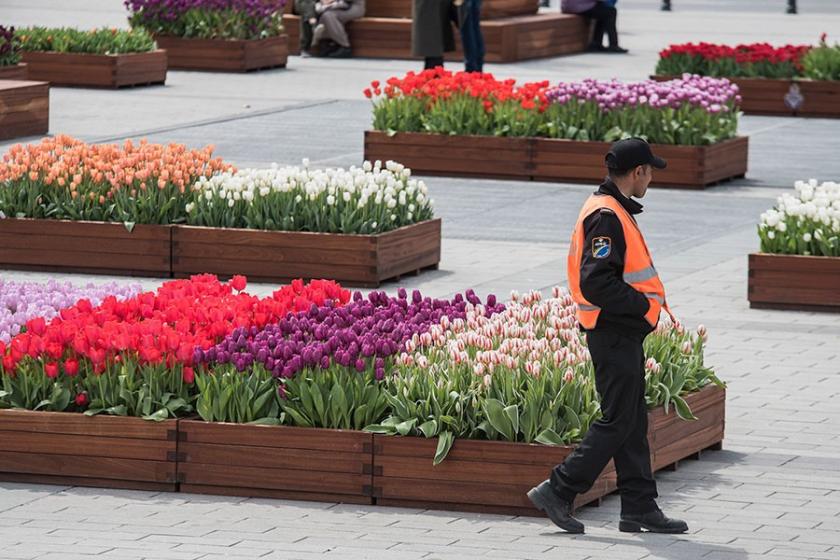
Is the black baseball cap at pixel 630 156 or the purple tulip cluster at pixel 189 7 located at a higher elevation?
the black baseball cap at pixel 630 156

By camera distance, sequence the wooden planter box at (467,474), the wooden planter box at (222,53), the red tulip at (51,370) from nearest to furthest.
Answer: the wooden planter box at (467,474) → the red tulip at (51,370) → the wooden planter box at (222,53)

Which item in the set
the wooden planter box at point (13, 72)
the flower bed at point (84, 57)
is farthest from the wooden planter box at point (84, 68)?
the wooden planter box at point (13, 72)

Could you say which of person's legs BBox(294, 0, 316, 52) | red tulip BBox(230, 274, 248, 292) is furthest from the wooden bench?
red tulip BBox(230, 274, 248, 292)

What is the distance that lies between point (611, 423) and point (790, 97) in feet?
59.5

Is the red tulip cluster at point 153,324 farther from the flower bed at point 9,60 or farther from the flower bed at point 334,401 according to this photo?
the flower bed at point 9,60

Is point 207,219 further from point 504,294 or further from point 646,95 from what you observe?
point 646,95

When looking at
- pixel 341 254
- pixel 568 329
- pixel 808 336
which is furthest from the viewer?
pixel 341 254

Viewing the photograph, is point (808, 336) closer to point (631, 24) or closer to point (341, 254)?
point (341, 254)

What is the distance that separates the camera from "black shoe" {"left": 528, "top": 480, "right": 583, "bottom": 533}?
25.2 ft

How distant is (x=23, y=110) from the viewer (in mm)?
21484

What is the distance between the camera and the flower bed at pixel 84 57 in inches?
1045

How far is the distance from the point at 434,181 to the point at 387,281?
5222 mm

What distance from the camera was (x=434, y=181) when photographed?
1889cm

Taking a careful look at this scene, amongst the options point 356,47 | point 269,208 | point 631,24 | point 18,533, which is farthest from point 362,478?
point 631,24
